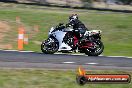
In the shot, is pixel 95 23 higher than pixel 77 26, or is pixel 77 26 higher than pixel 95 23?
pixel 77 26

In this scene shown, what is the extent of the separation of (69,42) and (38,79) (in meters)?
6.67

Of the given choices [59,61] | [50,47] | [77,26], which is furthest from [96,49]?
[59,61]

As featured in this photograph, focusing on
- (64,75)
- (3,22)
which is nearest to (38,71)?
(64,75)

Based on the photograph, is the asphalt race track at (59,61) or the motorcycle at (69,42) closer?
the asphalt race track at (59,61)

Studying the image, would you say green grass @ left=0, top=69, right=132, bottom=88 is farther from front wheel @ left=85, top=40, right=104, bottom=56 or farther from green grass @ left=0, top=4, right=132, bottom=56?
green grass @ left=0, top=4, right=132, bottom=56

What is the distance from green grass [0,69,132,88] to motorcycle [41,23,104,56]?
5.03 metres

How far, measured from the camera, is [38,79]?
13.7 m

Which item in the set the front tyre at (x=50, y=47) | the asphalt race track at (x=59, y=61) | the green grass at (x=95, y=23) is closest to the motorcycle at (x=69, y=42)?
the front tyre at (x=50, y=47)

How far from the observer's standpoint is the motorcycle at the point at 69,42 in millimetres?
19922

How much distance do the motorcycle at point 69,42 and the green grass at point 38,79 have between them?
16.5 ft

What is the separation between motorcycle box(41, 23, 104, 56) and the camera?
1992cm

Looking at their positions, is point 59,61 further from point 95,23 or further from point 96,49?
point 95,23

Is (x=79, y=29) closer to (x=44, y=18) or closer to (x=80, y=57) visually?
(x=80, y=57)

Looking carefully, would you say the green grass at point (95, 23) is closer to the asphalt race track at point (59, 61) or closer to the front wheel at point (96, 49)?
the front wheel at point (96, 49)
